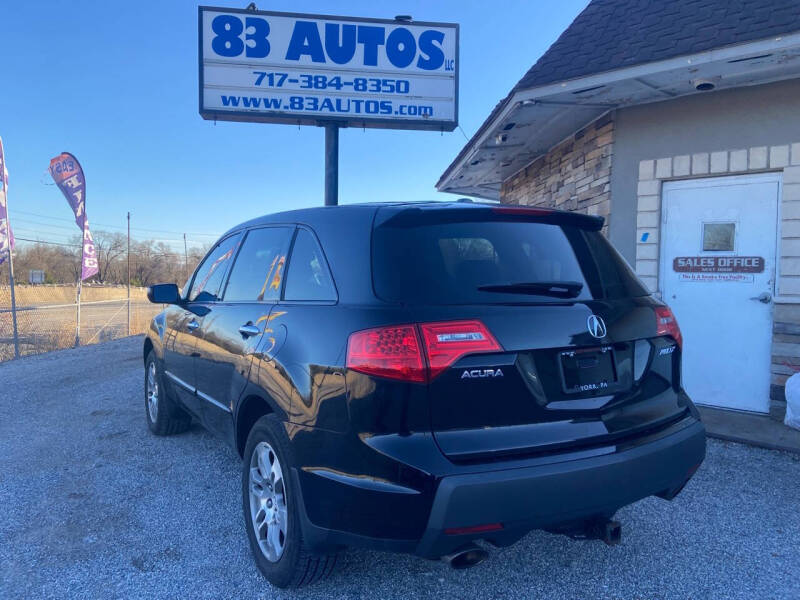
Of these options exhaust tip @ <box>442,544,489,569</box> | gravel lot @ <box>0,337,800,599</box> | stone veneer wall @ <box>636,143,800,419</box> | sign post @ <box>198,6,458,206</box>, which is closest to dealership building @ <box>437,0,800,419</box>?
stone veneer wall @ <box>636,143,800,419</box>

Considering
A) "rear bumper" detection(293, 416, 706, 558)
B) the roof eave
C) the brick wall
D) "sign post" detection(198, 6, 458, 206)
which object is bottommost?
"rear bumper" detection(293, 416, 706, 558)

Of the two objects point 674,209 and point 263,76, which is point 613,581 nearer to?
point 674,209

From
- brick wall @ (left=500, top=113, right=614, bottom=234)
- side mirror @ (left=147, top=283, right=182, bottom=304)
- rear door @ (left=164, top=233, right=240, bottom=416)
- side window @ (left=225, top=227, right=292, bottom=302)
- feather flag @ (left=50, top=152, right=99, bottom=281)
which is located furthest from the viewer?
feather flag @ (left=50, top=152, right=99, bottom=281)

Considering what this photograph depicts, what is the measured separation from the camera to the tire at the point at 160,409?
15.0ft

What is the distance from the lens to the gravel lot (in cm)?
254

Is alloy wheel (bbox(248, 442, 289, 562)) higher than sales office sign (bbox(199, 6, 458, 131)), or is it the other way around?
sales office sign (bbox(199, 6, 458, 131))

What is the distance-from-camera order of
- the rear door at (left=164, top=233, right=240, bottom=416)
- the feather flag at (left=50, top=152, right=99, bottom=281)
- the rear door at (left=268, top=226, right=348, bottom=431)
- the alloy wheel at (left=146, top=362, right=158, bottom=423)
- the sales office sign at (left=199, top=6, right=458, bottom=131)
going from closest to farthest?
the rear door at (left=268, top=226, right=348, bottom=431)
the rear door at (left=164, top=233, right=240, bottom=416)
the alloy wheel at (left=146, top=362, right=158, bottom=423)
the sales office sign at (left=199, top=6, right=458, bottom=131)
the feather flag at (left=50, top=152, right=99, bottom=281)

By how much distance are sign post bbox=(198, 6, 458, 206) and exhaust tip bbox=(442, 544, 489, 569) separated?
295 inches

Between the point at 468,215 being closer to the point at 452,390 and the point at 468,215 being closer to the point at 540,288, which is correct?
the point at 540,288

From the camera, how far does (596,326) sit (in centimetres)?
220

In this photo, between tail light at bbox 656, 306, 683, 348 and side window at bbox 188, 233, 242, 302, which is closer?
tail light at bbox 656, 306, 683, 348

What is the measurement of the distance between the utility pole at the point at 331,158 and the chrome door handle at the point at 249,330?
245 inches

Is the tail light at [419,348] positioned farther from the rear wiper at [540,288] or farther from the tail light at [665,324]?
the tail light at [665,324]

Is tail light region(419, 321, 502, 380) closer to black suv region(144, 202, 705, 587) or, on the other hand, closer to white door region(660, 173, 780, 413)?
black suv region(144, 202, 705, 587)
